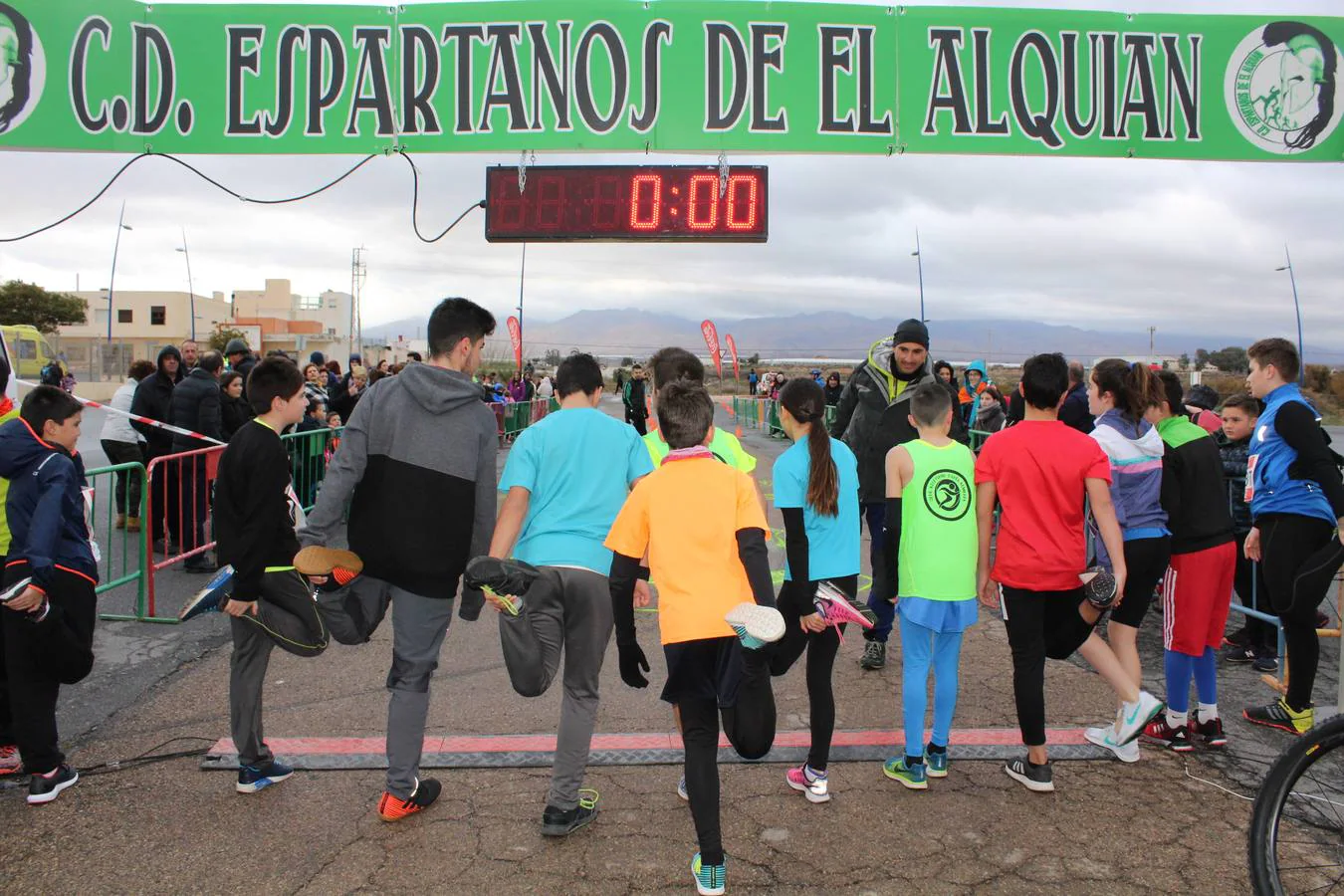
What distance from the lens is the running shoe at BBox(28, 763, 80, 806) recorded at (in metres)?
3.80

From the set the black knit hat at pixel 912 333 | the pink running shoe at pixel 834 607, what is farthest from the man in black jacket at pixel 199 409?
the pink running shoe at pixel 834 607

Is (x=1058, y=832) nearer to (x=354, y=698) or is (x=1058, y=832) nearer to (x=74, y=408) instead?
(x=354, y=698)

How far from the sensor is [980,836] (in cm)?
363

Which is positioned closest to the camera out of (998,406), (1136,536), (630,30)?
(1136,536)

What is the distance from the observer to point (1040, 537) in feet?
13.1

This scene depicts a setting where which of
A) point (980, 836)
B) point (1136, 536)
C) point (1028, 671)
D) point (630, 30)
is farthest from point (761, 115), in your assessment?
point (980, 836)

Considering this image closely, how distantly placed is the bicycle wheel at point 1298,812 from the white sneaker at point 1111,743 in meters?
1.35

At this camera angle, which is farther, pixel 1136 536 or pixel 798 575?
pixel 1136 536

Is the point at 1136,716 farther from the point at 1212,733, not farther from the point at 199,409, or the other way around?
the point at 199,409

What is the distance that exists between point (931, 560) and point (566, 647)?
1587 mm

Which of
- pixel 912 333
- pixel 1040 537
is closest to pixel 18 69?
pixel 912 333

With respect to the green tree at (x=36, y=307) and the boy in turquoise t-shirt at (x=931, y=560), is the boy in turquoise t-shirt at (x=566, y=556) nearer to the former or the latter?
the boy in turquoise t-shirt at (x=931, y=560)

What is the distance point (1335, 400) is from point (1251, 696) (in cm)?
4897

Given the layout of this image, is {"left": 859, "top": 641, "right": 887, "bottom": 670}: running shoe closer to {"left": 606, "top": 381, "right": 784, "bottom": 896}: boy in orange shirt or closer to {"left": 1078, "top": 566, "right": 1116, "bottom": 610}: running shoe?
{"left": 1078, "top": 566, "right": 1116, "bottom": 610}: running shoe
